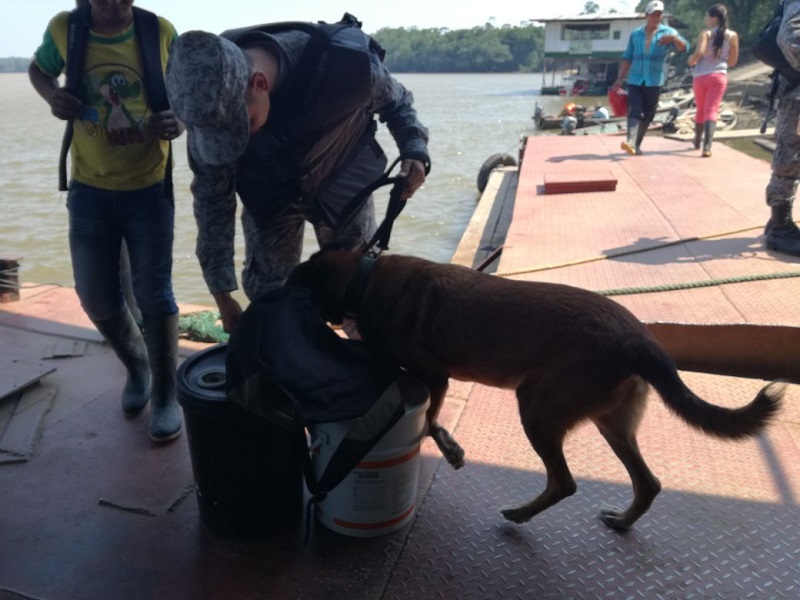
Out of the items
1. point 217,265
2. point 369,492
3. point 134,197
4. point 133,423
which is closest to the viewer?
point 369,492

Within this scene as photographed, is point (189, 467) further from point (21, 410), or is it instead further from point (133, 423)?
point (21, 410)

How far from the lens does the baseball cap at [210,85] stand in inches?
83.7

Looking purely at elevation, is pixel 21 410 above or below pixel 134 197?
below

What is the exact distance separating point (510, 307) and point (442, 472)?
0.94 metres

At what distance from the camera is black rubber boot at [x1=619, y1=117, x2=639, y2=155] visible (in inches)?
424

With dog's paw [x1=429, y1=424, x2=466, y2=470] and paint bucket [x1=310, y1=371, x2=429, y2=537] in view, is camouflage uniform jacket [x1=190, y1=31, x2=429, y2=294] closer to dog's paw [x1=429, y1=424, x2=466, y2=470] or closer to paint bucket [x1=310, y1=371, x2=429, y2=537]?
paint bucket [x1=310, y1=371, x2=429, y2=537]

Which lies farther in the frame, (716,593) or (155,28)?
(155,28)

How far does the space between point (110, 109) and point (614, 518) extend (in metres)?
2.89

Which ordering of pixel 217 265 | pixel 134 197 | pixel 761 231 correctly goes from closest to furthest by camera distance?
pixel 217 265 < pixel 134 197 < pixel 761 231

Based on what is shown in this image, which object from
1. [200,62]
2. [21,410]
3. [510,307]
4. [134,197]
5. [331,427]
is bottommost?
[21,410]

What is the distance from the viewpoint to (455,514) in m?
2.77

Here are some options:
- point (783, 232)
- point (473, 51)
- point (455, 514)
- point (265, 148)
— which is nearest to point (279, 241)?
point (265, 148)

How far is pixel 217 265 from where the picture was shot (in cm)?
281

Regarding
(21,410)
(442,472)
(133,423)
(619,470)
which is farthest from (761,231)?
(21,410)
